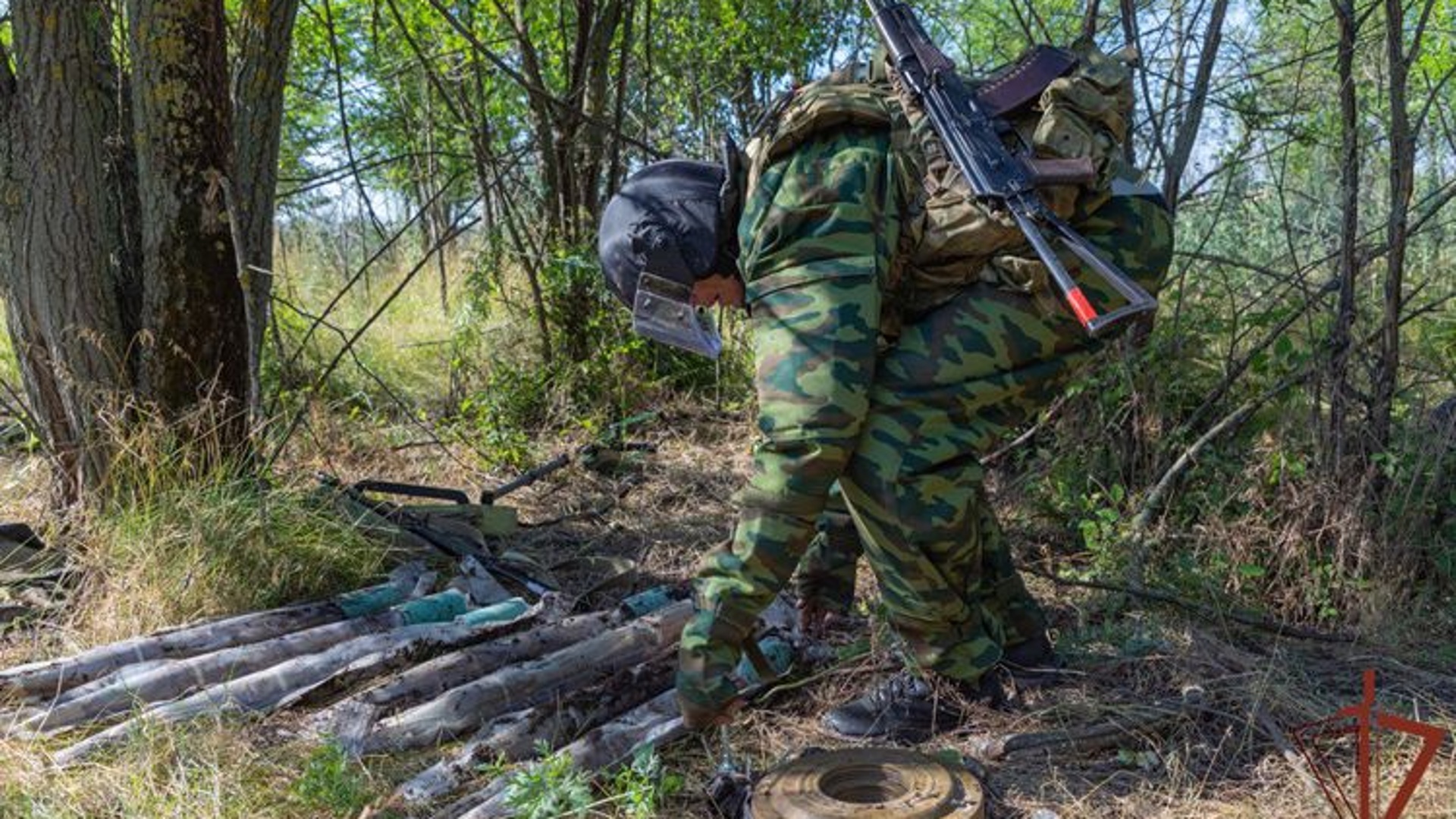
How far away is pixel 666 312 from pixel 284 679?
4.40 ft

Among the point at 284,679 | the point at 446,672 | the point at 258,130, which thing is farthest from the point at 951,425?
the point at 258,130

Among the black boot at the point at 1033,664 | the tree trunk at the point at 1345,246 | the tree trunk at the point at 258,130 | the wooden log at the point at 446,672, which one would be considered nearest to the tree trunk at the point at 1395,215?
the tree trunk at the point at 1345,246

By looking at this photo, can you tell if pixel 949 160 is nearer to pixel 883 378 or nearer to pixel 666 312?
pixel 883 378

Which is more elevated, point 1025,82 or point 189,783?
point 1025,82

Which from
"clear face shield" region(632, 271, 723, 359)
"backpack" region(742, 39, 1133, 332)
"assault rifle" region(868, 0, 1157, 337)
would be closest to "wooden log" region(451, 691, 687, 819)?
"clear face shield" region(632, 271, 723, 359)

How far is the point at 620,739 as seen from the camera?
8.78ft

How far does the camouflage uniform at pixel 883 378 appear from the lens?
93.7 inches

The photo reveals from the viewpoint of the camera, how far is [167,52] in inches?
147

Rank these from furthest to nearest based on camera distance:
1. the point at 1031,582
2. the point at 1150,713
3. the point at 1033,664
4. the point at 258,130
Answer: the point at 258,130 → the point at 1031,582 → the point at 1033,664 → the point at 1150,713

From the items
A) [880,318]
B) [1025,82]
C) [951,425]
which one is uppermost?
[1025,82]

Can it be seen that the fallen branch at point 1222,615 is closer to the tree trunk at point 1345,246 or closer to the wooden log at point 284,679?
the tree trunk at point 1345,246

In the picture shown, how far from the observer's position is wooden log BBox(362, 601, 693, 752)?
2.73 meters

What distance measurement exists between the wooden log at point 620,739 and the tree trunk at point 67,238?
211 cm

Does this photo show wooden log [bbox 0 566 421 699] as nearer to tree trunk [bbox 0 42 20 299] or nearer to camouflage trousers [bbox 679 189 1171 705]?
camouflage trousers [bbox 679 189 1171 705]
